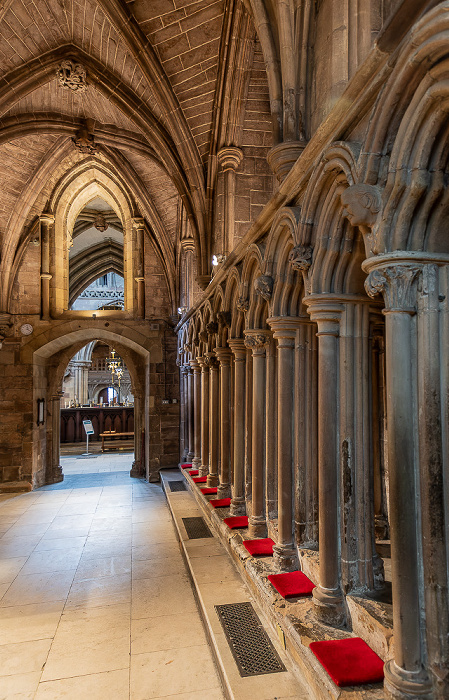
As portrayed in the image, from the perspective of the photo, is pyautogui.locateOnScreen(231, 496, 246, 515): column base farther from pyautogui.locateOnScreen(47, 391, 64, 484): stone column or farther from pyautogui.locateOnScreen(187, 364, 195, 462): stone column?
pyautogui.locateOnScreen(47, 391, 64, 484): stone column

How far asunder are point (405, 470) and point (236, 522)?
3.19m

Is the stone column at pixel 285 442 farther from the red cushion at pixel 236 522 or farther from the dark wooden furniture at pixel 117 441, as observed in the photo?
the dark wooden furniture at pixel 117 441

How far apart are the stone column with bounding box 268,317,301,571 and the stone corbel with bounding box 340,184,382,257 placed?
1527 mm

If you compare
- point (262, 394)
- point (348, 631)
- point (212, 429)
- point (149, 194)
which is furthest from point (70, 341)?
point (348, 631)

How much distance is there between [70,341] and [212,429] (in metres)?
5.36

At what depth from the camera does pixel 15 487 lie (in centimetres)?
1009

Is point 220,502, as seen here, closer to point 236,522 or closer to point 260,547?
point 236,522

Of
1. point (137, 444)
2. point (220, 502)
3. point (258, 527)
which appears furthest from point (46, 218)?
point (258, 527)

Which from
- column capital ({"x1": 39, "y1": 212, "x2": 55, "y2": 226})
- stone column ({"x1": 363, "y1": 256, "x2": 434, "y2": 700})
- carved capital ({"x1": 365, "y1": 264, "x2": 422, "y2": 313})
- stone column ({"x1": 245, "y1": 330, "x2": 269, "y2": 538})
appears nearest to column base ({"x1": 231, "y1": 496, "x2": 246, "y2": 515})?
stone column ({"x1": 245, "y1": 330, "x2": 269, "y2": 538})

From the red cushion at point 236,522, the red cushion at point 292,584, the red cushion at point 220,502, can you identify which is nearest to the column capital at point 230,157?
the red cushion at point 220,502

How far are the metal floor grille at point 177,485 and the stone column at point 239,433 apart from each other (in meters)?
3.26

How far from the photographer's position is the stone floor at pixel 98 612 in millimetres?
3113

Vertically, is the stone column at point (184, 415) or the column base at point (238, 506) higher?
the stone column at point (184, 415)

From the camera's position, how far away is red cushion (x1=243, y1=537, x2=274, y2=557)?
13.3 feet
